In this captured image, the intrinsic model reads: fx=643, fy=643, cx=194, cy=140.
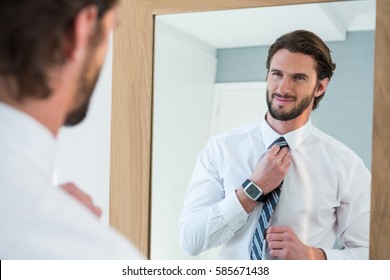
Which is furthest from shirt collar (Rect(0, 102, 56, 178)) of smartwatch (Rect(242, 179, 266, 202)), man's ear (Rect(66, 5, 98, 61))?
smartwatch (Rect(242, 179, 266, 202))

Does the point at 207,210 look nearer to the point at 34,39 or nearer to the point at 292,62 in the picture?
the point at 292,62

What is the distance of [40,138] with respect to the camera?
1.02 m

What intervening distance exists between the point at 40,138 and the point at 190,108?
0.47 metres

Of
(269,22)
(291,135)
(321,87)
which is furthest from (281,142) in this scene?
(269,22)

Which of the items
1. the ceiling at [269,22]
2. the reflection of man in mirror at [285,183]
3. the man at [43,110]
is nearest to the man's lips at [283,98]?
the reflection of man in mirror at [285,183]

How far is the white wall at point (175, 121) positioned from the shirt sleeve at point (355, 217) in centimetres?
32

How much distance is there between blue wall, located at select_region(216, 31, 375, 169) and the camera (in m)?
1.29

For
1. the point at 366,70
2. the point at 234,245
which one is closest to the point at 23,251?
the point at 234,245

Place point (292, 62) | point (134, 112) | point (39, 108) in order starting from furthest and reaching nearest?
point (134, 112)
point (292, 62)
point (39, 108)

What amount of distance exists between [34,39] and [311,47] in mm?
561

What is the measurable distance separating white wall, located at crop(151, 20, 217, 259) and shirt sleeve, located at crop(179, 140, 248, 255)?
0.06ft

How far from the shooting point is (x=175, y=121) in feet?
4.70

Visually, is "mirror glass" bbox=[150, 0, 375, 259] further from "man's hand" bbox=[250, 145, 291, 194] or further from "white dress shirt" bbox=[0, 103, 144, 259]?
"white dress shirt" bbox=[0, 103, 144, 259]

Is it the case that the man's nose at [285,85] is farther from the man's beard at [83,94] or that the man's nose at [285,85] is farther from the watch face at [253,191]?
the man's beard at [83,94]
